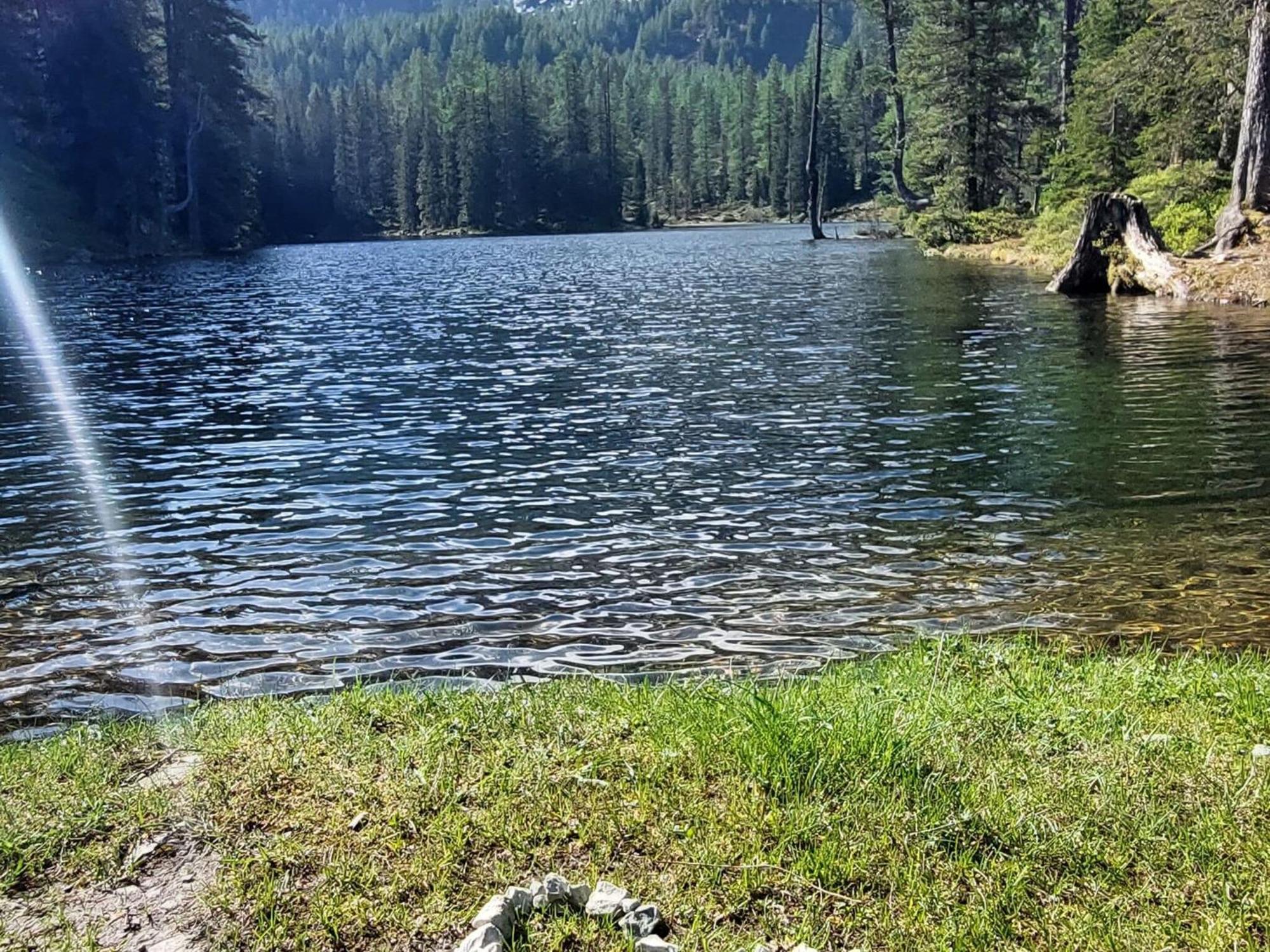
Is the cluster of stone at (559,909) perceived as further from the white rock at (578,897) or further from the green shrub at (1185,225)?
the green shrub at (1185,225)

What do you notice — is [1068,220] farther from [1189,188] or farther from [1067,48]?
[1067,48]

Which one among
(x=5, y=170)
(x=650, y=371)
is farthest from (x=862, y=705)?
(x=5, y=170)

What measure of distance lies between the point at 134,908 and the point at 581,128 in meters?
140

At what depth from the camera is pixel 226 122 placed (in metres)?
77.6

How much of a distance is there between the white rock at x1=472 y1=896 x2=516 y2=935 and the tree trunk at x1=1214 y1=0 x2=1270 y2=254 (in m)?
27.5

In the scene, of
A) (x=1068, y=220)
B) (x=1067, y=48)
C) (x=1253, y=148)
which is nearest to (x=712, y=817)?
(x=1253, y=148)

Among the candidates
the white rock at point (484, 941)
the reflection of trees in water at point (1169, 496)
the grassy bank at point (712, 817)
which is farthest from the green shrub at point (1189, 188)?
the white rock at point (484, 941)

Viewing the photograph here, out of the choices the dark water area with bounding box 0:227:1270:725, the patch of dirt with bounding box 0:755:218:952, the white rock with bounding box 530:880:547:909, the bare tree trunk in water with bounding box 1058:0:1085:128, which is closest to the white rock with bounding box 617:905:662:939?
the white rock with bounding box 530:880:547:909

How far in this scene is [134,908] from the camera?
11.7 feet

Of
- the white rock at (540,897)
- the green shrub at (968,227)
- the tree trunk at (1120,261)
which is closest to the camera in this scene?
the white rock at (540,897)

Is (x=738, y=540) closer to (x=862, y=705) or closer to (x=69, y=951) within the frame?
(x=862, y=705)

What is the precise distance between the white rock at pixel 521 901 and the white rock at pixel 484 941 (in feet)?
0.41

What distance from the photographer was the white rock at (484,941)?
3.14m

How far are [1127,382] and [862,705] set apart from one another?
13.1 meters
